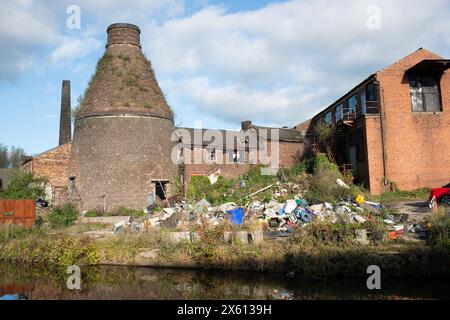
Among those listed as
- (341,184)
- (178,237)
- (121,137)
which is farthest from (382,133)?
(121,137)

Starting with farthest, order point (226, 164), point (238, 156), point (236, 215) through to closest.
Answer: point (238, 156) < point (226, 164) < point (236, 215)

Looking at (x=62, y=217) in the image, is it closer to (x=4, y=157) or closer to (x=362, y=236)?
(x=362, y=236)

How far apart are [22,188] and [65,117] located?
14843 mm

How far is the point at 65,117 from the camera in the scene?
112 ft

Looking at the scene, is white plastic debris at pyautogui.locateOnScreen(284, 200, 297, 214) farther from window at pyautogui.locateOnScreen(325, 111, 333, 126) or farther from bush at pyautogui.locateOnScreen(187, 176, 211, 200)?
window at pyautogui.locateOnScreen(325, 111, 333, 126)

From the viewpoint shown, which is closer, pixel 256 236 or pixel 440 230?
pixel 440 230

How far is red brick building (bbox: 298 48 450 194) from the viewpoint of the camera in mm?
21922

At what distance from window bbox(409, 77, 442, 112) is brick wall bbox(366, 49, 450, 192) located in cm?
34

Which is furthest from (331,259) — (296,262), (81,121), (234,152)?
(234,152)

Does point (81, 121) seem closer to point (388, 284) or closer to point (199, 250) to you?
point (199, 250)

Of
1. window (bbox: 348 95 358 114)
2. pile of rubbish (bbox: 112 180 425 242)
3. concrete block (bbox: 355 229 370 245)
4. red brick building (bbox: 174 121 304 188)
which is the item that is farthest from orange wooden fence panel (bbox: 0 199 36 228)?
window (bbox: 348 95 358 114)

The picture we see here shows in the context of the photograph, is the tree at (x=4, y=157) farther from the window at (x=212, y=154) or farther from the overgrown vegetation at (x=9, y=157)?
the window at (x=212, y=154)

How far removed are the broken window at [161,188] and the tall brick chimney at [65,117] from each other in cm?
1255

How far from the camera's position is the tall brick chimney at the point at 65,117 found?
110 feet
